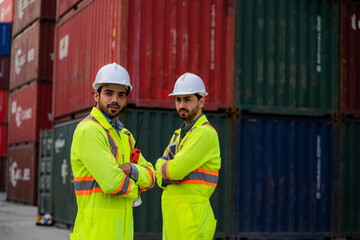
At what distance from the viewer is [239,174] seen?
32.9 ft

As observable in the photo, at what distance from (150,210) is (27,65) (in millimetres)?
13838

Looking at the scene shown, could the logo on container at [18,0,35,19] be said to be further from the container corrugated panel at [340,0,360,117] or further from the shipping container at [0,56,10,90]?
the container corrugated panel at [340,0,360,117]

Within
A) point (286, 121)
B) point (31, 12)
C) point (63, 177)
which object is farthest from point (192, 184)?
point (31, 12)

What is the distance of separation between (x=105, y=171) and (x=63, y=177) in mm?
9278

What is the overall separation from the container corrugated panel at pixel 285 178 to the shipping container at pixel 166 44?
105 centimetres

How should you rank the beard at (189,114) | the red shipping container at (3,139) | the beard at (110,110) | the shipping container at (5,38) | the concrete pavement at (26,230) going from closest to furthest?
the beard at (110,110) → the beard at (189,114) → the concrete pavement at (26,230) → the shipping container at (5,38) → the red shipping container at (3,139)

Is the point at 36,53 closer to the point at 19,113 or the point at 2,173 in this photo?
the point at 19,113

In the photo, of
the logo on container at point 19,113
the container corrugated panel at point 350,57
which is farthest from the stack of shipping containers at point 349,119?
the logo on container at point 19,113

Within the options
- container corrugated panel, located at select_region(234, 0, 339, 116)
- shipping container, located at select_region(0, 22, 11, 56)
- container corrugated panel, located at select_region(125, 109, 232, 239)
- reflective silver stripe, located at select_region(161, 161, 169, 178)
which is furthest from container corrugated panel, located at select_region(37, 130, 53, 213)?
shipping container, located at select_region(0, 22, 11, 56)

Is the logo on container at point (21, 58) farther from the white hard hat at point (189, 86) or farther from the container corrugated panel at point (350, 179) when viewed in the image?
the white hard hat at point (189, 86)

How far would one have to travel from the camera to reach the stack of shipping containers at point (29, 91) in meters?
20.2

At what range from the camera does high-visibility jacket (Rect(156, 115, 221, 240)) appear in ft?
15.0

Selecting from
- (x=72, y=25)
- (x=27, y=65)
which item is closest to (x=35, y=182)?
(x=27, y=65)

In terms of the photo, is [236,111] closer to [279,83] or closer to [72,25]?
[279,83]
